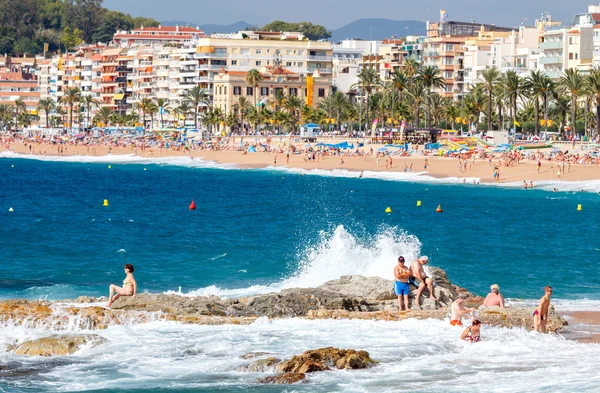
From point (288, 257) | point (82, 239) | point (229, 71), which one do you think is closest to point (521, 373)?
point (288, 257)

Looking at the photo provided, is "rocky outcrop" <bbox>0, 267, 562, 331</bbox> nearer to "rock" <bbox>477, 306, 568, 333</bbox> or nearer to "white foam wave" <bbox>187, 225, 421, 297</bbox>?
"rock" <bbox>477, 306, 568, 333</bbox>

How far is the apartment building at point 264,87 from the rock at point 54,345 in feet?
399

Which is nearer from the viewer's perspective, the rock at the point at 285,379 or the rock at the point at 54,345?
the rock at the point at 285,379

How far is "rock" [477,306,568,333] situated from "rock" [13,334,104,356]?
8.62m

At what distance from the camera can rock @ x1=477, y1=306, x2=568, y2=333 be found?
24.0 meters

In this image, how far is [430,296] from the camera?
85.4 ft

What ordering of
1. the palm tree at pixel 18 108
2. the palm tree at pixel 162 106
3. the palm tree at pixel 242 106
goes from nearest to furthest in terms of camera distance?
the palm tree at pixel 242 106 → the palm tree at pixel 162 106 → the palm tree at pixel 18 108

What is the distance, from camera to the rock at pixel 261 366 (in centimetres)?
2075

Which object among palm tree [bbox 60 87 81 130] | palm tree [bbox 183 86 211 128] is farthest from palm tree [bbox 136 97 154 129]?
palm tree [bbox 60 87 81 130]

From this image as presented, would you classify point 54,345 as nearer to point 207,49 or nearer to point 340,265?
point 340,265

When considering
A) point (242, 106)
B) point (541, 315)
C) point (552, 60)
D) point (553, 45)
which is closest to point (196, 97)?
point (242, 106)

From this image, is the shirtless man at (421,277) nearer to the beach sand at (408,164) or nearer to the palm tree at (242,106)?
the beach sand at (408,164)

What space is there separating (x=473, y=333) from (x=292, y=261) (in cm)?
1706

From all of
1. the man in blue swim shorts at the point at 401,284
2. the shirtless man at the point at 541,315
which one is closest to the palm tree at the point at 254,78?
the man in blue swim shorts at the point at 401,284
